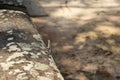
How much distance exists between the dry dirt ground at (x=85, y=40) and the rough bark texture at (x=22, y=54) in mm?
663

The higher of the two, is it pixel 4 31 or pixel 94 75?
pixel 4 31

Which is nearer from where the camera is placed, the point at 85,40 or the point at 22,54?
the point at 22,54

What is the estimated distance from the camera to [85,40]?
3.91 meters

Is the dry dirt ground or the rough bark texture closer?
the rough bark texture

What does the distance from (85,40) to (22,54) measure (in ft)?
4.99

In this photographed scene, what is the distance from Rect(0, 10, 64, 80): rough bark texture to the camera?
2.29 meters

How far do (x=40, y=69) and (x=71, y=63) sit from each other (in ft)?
3.72

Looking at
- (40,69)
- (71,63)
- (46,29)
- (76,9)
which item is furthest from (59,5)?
(40,69)

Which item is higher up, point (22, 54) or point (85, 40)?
point (22, 54)

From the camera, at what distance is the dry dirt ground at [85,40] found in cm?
335

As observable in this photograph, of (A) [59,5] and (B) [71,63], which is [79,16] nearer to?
(A) [59,5]

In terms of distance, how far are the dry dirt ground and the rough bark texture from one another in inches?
26.1

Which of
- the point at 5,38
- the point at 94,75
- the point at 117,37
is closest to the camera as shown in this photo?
the point at 5,38

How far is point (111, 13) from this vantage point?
15.0 ft
